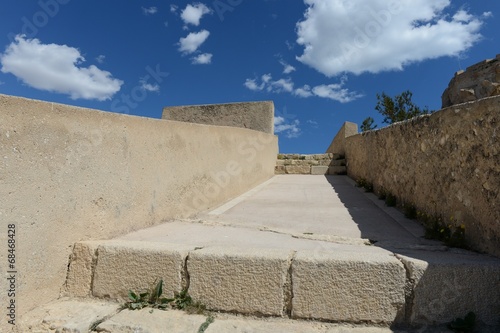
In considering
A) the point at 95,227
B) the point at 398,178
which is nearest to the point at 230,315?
the point at 95,227

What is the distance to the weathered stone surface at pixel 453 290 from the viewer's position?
2.02m

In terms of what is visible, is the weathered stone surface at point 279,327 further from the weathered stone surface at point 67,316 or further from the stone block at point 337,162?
the stone block at point 337,162

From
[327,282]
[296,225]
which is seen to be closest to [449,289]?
[327,282]

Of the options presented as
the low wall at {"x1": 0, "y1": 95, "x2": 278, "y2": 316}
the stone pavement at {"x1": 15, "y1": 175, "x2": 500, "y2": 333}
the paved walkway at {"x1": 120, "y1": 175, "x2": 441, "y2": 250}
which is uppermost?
the low wall at {"x1": 0, "y1": 95, "x2": 278, "y2": 316}

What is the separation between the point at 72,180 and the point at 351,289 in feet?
7.05

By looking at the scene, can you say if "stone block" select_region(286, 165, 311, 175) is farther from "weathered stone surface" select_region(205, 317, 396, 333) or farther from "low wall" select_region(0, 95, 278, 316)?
"weathered stone surface" select_region(205, 317, 396, 333)

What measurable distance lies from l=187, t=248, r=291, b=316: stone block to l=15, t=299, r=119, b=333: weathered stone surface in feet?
2.11

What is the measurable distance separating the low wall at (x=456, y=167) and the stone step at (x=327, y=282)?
1.05ft

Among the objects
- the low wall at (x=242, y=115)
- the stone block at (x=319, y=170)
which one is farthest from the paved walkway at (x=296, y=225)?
the stone block at (x=319, y=170)

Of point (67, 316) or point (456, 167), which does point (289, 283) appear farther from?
point (456, 167)

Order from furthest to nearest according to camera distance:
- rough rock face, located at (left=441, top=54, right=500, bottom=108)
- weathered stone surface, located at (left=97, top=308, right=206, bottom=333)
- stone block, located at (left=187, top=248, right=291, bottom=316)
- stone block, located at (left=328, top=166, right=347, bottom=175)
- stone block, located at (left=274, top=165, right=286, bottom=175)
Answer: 1. rough rock face, located at (left=441, top=54, right=500, bottom=108)
2. stone block, located at (left=274, top=165, right=286, bottom=175)
3. stone block, located at (left=328, top=166, right=347, bottom=175)
4. stone block, located at (left=187, top=248, right=291, bottom=316)
5. weathered stone surface, located at (left=97, top=308, right=206, bottom=333)

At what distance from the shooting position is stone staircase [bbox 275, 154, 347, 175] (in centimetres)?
898

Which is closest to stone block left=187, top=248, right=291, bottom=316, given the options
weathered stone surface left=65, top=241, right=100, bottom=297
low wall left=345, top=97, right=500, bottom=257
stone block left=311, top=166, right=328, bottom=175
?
weathered stone surface left=65, top=241, right=100, bottom=297

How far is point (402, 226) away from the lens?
3.37 metres
